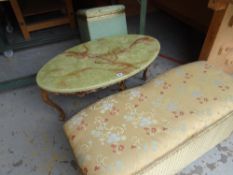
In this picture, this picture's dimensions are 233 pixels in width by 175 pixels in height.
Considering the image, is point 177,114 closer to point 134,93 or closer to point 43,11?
point 134,93

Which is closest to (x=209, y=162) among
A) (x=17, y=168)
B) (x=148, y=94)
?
(x=148, y=94)

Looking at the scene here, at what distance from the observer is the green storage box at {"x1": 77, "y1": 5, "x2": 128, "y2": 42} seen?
1373 millimetres

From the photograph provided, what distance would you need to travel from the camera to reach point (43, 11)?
1.97 metres

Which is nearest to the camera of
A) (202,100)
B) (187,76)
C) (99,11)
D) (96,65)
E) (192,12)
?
(202,100)

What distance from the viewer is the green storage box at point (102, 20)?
1.37 metres

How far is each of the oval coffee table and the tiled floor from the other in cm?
17

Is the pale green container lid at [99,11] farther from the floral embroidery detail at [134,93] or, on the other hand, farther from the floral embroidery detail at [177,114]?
the floral embroidery detail at [177,114]

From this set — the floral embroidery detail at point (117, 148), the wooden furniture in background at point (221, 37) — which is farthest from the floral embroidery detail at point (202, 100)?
the wooden furniture in background at point (221, 37)

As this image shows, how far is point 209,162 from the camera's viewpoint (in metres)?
1.05

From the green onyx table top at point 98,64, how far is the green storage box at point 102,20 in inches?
6.2

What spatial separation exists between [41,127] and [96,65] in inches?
21.5

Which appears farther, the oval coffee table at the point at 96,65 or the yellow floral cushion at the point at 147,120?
the oval coffee table at the point at 96,65

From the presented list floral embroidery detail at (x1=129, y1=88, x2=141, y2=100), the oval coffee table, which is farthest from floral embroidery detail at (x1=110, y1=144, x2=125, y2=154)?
the oval coffee table

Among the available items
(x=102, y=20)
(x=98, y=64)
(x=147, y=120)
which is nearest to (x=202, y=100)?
(x=147, y=120)
